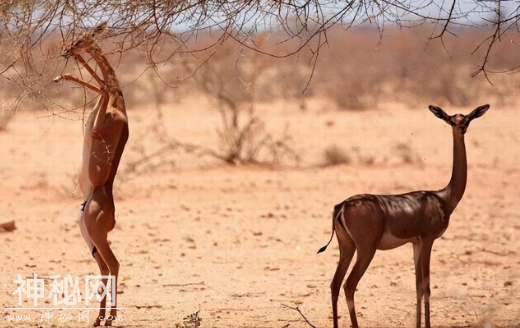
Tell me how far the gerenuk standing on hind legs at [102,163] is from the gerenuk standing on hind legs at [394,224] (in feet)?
5.19

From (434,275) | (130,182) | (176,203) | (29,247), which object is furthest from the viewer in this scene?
(130,182)

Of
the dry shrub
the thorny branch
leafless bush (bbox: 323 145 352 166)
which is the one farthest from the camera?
the dry shrub

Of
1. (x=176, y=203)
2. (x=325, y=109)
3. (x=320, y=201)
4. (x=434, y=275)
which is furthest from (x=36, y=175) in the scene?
(x=325, y=109)

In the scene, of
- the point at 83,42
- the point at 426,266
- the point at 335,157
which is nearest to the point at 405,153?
the point at 335,157

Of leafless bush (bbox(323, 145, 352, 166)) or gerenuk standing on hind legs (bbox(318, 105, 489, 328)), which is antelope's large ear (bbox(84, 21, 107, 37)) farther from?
leafless bush (bbox(323, 145, 352, 166))

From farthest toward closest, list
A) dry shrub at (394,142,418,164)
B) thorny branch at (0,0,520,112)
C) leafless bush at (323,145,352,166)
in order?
1. dry shrub at (394,142,418,164)
2. leafless bush at (323,145,352,166)
3. thorny branch at (0,0,520,112)

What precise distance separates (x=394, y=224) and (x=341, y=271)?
0.52 meters

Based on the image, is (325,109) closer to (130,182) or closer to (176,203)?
(130,182)

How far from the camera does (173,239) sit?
1091 centimetres

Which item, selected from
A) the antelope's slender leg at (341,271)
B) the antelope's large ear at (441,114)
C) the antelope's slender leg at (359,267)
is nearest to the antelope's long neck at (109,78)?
the antelope's slender leg at (341,271)

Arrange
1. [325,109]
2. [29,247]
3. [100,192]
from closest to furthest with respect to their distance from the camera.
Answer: [100,192] < [29,247] < [325,109]

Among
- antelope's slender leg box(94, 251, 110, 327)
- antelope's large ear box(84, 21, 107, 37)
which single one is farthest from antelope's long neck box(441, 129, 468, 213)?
antelope's large ear box(84, 21, 107, 37)

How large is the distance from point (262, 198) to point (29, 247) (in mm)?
4166

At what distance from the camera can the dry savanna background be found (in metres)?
7.74
